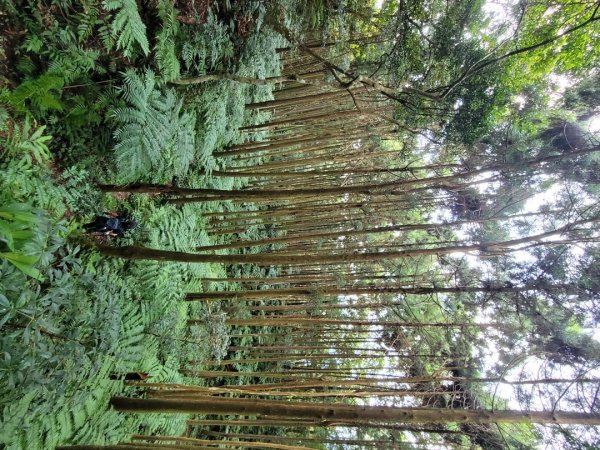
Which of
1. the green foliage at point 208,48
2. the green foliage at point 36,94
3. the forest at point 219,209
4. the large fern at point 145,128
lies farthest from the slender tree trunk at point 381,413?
the green foliage at point 208,48

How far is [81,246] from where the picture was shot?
130 inches

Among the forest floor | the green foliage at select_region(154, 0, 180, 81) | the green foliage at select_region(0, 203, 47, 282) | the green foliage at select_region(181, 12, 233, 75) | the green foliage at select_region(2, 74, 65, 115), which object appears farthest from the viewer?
the green foliage at select_region(181, 12, 233, 75)

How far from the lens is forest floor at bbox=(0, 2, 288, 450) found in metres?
2.29

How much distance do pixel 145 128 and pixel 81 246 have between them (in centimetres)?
118

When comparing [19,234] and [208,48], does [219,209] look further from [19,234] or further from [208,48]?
[19,234]

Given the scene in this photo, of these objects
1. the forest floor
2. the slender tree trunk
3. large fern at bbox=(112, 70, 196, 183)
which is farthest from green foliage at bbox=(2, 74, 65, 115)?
the slender tree trunk

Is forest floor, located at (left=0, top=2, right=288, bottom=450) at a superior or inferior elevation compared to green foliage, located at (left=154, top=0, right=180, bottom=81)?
inferior

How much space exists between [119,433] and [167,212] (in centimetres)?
248

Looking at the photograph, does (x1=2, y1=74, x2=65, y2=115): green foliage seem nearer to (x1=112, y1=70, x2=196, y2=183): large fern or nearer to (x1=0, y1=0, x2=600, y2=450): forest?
(x1=0, y1=0, x2=600, y2=450): forest

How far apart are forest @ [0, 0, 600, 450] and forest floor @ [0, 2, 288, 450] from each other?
0.06 ft

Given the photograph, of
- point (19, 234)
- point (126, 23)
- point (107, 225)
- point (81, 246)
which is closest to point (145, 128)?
point (126, 23)

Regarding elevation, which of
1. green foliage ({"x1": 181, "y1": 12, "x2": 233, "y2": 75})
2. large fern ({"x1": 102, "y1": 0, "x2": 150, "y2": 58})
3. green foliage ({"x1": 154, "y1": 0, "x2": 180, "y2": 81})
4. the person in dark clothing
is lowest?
the person in dark clothing

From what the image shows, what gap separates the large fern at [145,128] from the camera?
3053 mm

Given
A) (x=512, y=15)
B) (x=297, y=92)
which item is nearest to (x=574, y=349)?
(x=512, y=15)
